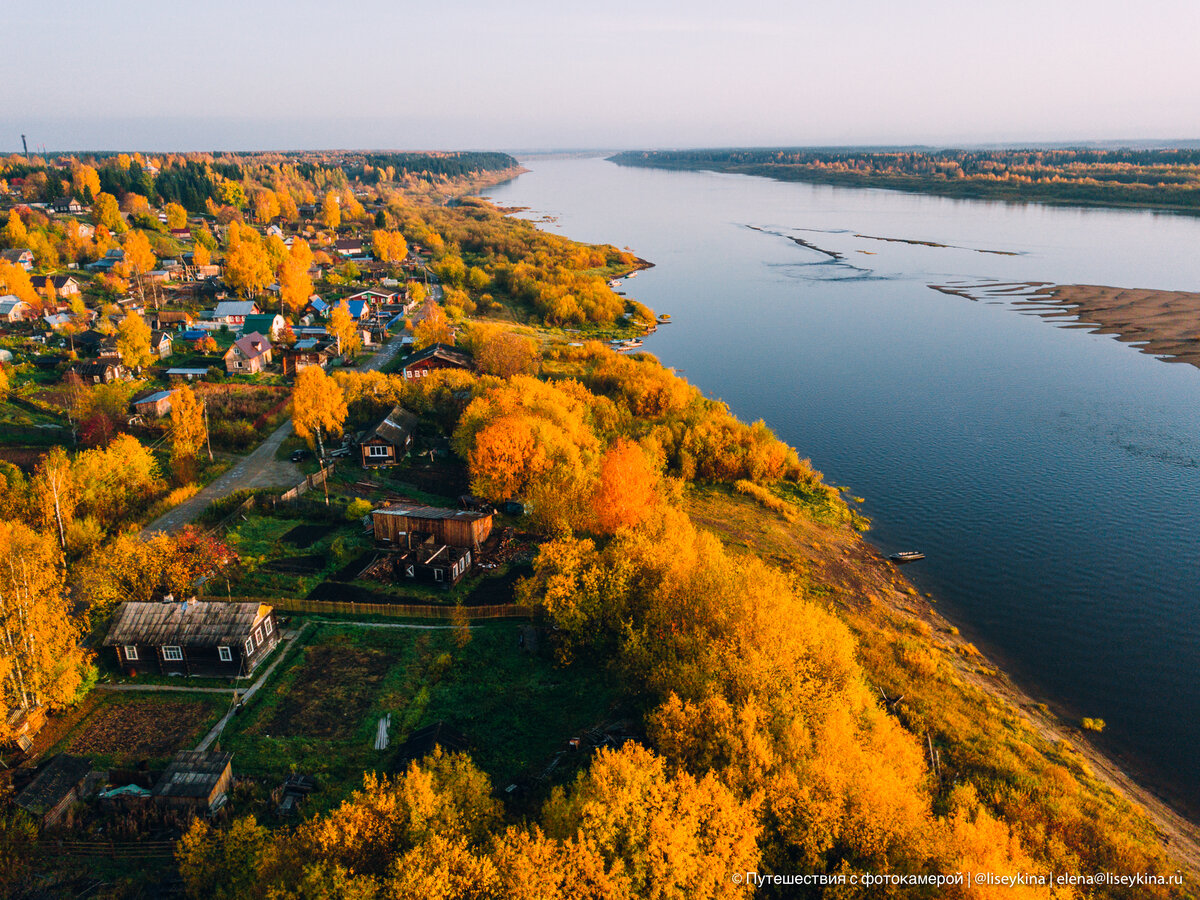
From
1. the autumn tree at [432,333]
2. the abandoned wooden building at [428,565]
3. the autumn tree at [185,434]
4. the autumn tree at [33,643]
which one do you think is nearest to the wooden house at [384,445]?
the autumn tree at [185,434]

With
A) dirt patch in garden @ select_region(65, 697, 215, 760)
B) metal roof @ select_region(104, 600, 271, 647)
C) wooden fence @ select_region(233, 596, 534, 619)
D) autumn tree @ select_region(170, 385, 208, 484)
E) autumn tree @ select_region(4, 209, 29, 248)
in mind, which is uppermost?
autumn tree @ select_region(4, 209, 29, 248)

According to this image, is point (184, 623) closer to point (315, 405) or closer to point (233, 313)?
point (315, 405)

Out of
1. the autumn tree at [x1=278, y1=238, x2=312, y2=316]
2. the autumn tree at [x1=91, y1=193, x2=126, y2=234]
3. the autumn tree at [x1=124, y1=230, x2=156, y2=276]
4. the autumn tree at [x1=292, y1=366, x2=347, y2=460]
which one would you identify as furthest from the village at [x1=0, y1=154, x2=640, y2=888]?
the autumn tree at [x1=91, y1=193, x2=126, y2=234]

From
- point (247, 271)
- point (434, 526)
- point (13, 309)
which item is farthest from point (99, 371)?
point (434, 526)

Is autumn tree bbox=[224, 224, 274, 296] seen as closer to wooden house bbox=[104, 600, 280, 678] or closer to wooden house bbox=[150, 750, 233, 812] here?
wooden house bbox=[104, 600, 280, 678]

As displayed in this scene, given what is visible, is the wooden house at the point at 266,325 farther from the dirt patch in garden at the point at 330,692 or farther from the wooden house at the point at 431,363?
the dirt patch in garden at the point at 330,692

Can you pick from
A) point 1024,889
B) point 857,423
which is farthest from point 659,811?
point 857,423
